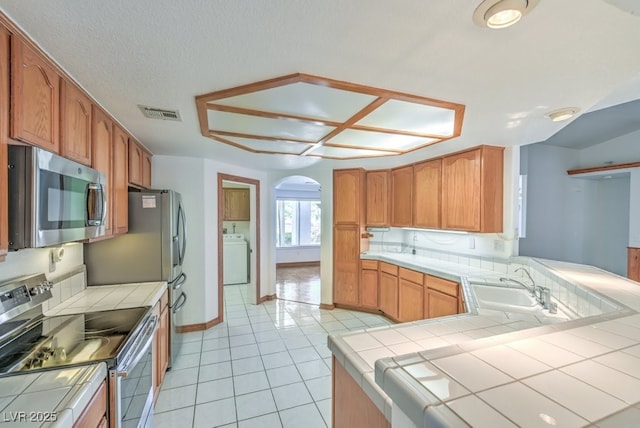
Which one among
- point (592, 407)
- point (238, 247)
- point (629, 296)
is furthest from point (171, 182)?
point (629, 296)

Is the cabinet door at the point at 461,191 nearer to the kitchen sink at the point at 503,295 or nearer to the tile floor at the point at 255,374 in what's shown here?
the kitchen sink at the point at 503,295

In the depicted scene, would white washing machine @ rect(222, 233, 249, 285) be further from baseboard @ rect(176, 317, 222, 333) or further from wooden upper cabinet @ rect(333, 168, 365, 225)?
wooden upper cabinet @ rect(333, 168, 365, 225)

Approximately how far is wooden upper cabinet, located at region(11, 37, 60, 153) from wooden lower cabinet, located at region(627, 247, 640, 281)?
6.41 metres

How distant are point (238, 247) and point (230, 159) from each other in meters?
2.55

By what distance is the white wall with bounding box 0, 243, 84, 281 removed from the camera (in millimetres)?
1545

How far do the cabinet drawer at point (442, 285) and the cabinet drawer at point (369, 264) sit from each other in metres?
0.95

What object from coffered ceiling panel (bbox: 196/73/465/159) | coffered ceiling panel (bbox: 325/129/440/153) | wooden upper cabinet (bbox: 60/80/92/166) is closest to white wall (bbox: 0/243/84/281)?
wooden upper cabinet (bbox: 60/80/92/166)

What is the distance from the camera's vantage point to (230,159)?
3.59m

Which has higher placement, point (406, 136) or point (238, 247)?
point (406, 136)

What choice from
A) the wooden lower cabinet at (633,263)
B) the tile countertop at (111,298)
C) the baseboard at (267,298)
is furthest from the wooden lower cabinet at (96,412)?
the wooden lower cabinet at (633,263)

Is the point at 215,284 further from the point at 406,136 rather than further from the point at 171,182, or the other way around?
the point at 406,136

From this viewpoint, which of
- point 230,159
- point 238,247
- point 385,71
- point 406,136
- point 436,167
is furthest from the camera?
point 238,247

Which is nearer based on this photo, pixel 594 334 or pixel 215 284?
pixel 594 334

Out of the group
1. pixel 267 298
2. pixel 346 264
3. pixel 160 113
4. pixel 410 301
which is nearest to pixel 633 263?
pixel 410 301
